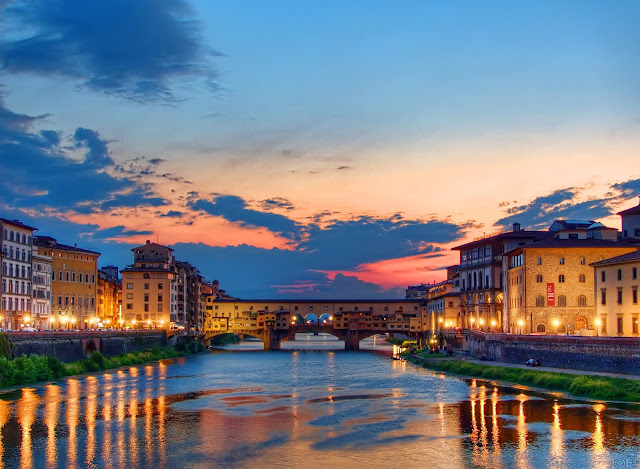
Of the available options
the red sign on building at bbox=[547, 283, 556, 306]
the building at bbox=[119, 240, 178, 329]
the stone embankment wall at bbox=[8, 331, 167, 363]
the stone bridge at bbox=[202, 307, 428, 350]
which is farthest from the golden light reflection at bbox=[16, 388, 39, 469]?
the stone bridge at bbox=[202, 307, 428, 350]

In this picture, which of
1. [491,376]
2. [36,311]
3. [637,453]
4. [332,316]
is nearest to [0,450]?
[637,453]

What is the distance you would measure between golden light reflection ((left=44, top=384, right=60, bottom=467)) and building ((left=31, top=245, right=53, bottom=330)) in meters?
30.7

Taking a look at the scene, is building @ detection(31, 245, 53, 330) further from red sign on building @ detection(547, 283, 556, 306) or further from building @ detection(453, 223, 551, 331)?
red sign on building @ detection(547, 283, 556, 306)

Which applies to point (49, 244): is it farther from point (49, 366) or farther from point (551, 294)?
point (551, 294)

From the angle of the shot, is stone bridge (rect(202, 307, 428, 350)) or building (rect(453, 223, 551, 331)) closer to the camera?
building (rect(453, 223, 551, 331))

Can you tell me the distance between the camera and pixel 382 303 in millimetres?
129750

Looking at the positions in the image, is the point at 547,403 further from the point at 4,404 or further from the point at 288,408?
the point at 4,404

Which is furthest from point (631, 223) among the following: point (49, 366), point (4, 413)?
point (4, 413)

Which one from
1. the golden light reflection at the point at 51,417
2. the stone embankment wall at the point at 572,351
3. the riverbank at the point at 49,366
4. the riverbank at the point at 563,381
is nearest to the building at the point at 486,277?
the stone embankment wall at the point at 572,351

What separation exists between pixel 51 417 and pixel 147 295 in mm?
71771

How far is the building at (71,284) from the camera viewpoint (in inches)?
3612

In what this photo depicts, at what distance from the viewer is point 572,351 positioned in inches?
2156

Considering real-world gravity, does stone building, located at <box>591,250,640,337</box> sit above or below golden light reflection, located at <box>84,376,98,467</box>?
above

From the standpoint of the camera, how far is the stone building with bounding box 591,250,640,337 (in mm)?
58406
